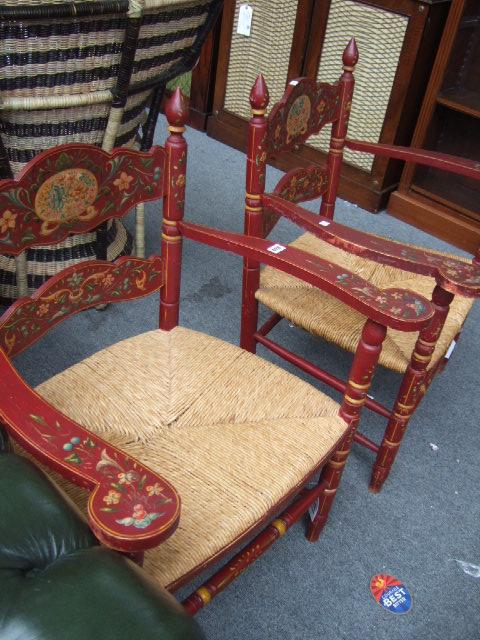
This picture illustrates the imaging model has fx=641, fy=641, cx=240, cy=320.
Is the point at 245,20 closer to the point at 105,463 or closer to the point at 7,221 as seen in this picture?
the point at 7,221

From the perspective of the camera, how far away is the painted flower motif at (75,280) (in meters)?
1.09

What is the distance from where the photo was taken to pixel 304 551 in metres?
1.41

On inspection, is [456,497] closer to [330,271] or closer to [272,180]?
[330,271]

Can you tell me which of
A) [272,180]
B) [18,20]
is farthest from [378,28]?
[18,20]

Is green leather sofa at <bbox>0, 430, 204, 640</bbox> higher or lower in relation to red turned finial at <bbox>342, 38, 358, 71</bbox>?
lower

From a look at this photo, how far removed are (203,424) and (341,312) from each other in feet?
1.65

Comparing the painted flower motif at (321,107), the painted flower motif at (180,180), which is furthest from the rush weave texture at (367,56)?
the painted flower motif at (180,180)

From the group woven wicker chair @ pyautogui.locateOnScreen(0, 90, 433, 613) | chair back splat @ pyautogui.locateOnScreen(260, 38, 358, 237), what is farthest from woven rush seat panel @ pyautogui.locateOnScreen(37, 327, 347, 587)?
chair back splat @ pyautogui.locateOnScreen(260, 38, 358, 237)

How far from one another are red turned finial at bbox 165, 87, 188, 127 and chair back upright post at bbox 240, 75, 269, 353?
0.24 m

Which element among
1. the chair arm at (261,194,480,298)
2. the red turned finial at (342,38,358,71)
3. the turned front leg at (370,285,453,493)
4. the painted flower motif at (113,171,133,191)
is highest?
the red turned finial at (342,38,358,71)

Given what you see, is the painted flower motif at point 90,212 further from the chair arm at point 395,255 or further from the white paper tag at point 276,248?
the chair arm at point 395,255

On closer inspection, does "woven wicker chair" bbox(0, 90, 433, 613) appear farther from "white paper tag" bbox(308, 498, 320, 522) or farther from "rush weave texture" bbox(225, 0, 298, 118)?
"rush weave texture" bbox(225, 0, 298, 118)

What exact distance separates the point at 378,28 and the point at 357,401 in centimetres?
177

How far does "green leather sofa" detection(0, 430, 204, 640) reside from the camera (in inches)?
24.7
